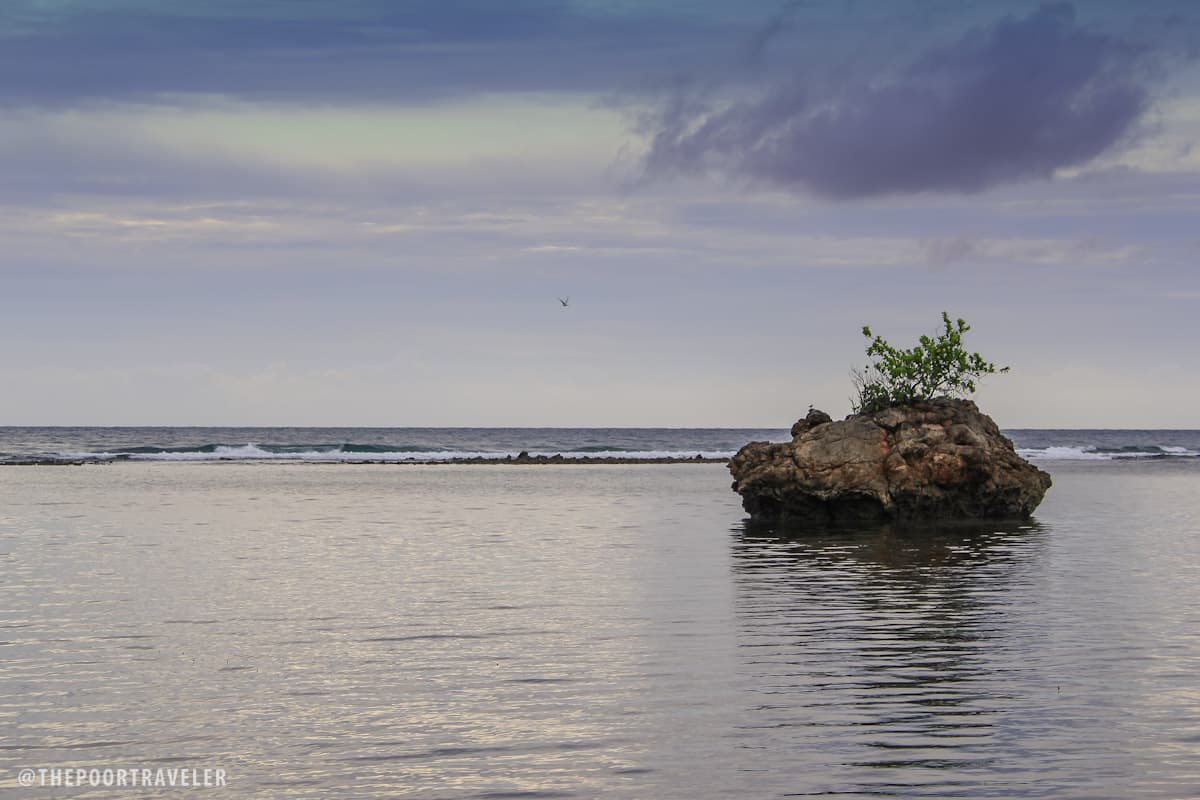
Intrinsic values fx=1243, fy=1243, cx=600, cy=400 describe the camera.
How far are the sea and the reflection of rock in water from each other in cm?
7

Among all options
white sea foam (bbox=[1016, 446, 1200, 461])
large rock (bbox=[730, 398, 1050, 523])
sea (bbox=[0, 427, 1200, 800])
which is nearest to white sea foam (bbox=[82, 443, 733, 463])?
white sea foam (bbox=[1016, 446, 1200, 461])

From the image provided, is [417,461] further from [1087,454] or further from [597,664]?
[597,664]

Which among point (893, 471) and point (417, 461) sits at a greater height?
point (893, 471)

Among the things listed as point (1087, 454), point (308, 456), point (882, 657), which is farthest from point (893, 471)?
point (1087, 454)

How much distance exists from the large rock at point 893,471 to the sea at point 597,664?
3.24 m

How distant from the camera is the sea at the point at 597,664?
1129 cm

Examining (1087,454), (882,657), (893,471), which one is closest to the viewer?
(882,657)

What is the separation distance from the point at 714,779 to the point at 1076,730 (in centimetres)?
414

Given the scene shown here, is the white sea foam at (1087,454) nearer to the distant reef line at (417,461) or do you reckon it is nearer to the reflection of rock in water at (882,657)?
the distant reef line at (417,461)

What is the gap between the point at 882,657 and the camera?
16.5 metres

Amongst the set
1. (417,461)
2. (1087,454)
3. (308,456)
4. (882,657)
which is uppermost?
(308,456)

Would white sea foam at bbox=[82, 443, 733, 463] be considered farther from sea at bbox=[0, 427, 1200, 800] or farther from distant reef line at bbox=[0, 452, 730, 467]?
sea at bbox=[0, 427, 1200, 800]

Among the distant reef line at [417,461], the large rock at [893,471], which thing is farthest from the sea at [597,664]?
the distant reef line at [417,461]

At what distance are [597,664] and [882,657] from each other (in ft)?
12.5
